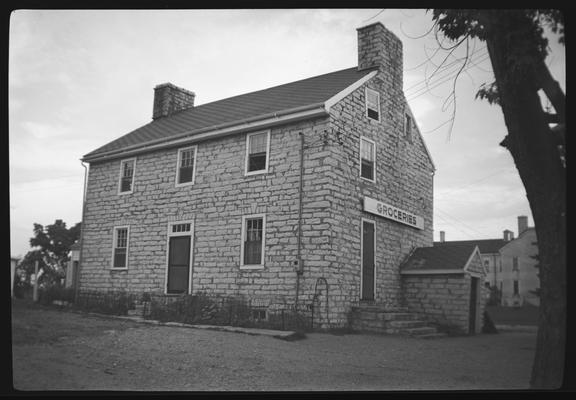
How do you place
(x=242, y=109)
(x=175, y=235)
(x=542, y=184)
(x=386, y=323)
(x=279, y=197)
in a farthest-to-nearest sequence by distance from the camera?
(x=242, y=109)
(x=175, y=235)
(x=279, y=197)
(x=386, y=323)
(x=542, y=184)

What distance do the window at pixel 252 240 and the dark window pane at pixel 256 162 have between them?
52.7 inches

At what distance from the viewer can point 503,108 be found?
6258mm

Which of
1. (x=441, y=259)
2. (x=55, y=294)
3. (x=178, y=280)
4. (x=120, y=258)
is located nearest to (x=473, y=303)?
(x=441, y=259)

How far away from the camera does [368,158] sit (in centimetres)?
1478

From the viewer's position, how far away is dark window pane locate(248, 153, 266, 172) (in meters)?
14.2

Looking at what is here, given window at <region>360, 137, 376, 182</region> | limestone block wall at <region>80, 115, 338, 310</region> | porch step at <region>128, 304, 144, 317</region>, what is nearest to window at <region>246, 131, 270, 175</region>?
limestone block wall at <region>80, 115, 338, 310</region>

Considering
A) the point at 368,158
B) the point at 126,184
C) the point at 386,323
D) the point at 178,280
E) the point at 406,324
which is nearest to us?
the point at 386,323

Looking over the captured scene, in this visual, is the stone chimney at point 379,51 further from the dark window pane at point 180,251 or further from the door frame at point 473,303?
the dark window pane at point 180,251

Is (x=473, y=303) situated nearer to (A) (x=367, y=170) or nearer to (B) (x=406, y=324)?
(B) (x=406, y=324)

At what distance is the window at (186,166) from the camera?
51.9 feet

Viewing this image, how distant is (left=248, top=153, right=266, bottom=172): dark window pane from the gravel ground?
4682 mm

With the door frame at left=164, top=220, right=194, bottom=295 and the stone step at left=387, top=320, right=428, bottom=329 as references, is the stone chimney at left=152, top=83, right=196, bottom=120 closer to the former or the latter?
the door frame at left=164, top=220, right=194, bottom=295

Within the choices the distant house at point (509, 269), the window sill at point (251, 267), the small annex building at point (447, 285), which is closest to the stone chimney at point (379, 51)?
the small annex building at point (447, 285)

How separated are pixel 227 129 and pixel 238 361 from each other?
26.1 feet
